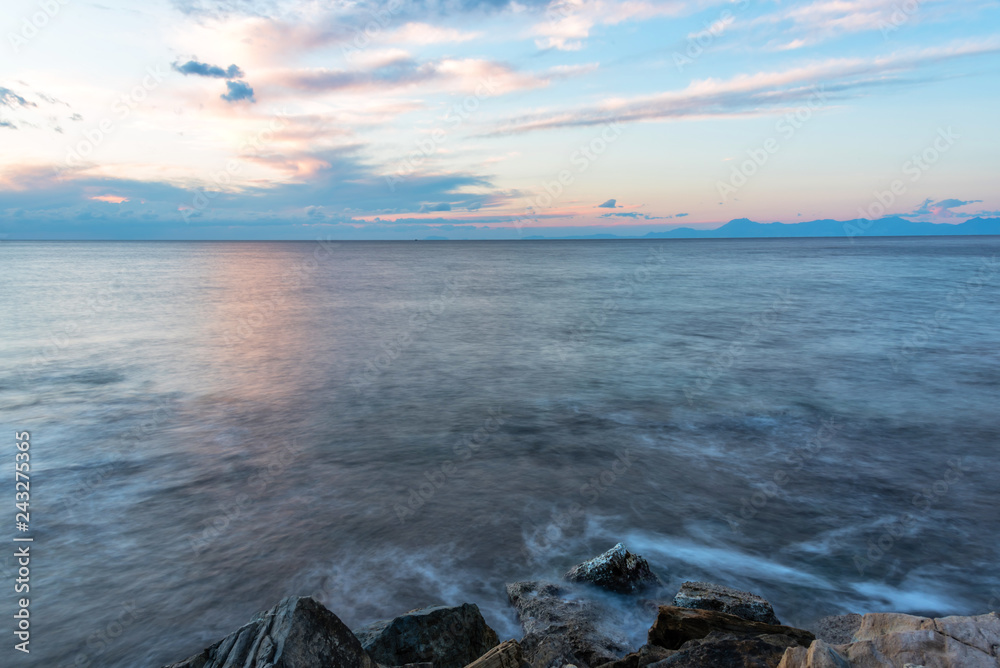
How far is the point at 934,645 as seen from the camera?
4418mm

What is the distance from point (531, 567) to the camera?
8.38 m

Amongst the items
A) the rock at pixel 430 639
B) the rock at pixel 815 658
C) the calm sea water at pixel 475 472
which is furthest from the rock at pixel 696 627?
the rock at pixel 430 639

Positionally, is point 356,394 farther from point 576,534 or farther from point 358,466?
point 576,534

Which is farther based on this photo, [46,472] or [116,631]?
[46,472]

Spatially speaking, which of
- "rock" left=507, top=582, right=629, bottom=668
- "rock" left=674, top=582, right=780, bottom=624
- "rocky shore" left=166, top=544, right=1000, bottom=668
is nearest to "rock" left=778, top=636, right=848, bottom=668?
"rocky shore" left=166, top=544, right=1000, bottom=668

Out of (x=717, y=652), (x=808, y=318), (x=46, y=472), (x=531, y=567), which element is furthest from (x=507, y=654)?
(x=808, y=318)

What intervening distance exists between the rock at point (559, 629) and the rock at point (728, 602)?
0.94 meters

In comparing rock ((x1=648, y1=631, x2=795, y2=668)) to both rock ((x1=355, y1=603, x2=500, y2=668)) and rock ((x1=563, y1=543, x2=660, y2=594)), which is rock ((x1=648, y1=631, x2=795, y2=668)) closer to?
rock ((x1=355, y1=603, x2=500, y2=668))

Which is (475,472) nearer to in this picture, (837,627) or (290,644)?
(837,627)

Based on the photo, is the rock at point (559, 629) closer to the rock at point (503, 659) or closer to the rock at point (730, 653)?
the rock at point (503, 659)

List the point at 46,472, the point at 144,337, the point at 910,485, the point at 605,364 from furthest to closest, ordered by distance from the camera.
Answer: the point at 144,337, the point at 605,364, the point at 46,472, the point at 910,485

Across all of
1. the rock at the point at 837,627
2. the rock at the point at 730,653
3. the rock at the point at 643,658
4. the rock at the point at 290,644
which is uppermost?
the rock at the point at 290,644

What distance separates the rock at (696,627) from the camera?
5531 mm

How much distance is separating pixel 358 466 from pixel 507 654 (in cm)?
788
